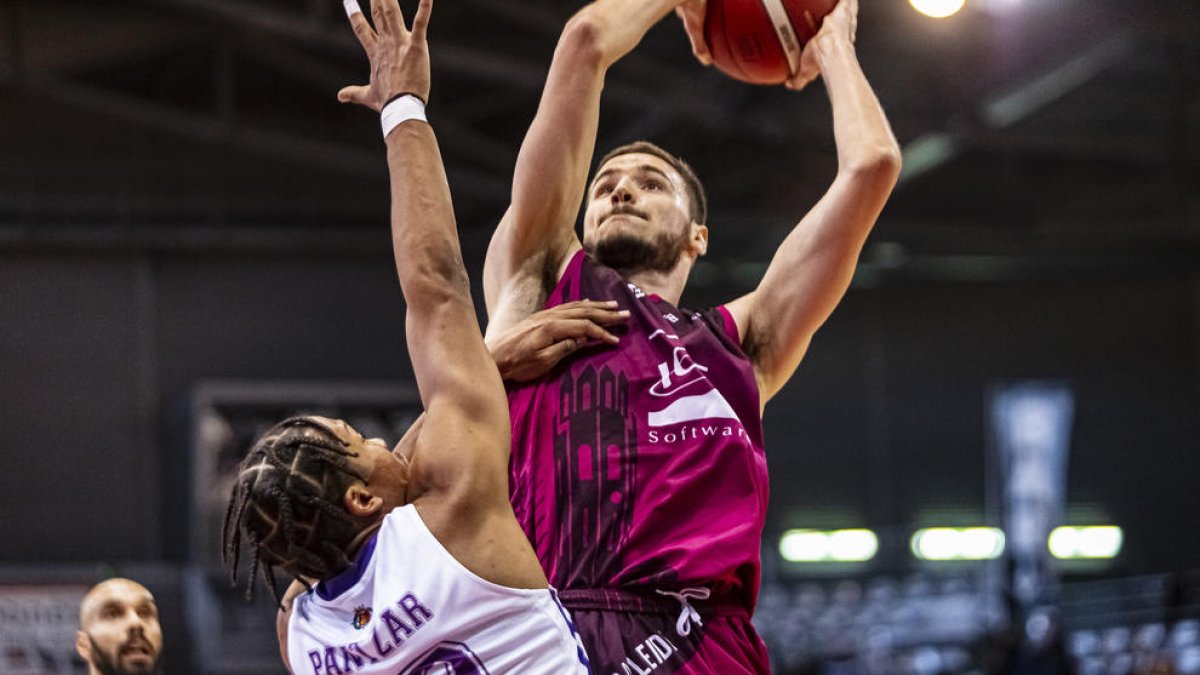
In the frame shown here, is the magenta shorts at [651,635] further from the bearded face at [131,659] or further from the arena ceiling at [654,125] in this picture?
the arena ceiling at [654,125]

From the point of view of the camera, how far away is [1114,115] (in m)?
17.3

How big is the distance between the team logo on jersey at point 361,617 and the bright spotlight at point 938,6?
8276 millimetres

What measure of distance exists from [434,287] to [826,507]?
1656 centimetres

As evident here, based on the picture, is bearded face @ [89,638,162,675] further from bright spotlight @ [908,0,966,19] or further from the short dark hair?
bright spotlight @ [908,0,966,19]

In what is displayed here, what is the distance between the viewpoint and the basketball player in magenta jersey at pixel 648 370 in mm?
3381

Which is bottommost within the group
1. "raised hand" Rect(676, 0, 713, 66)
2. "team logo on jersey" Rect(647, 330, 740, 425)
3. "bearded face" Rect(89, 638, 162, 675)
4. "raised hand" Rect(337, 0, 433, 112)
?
"bearded face" Rect(89, 638, 162, 675)

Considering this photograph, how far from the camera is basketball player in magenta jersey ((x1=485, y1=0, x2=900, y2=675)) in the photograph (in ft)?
11.1

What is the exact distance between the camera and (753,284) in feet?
61.3

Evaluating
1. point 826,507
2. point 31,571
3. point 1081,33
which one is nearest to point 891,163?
point 1081,33

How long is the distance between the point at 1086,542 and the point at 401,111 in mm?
17421

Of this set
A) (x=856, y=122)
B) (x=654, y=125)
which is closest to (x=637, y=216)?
(x=856, y=122)

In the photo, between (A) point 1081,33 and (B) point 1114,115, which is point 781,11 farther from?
(B) point 1114,115

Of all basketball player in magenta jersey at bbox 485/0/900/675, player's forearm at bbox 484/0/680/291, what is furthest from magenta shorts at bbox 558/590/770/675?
player's forearm at bbox 484/0/680/291

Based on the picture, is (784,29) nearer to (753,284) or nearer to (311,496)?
(311,496)
